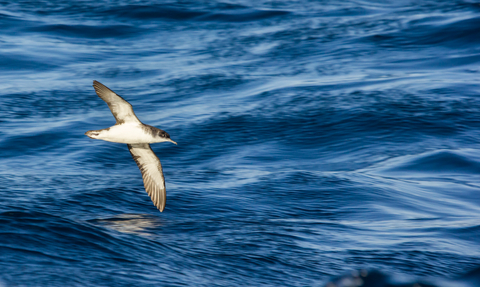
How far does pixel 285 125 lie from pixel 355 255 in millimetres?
7291

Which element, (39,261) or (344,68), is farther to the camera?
(344,68)

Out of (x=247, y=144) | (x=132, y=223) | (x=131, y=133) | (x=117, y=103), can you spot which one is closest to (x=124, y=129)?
(x=131, y=133)

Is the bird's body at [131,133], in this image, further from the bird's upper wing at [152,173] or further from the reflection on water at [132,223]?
the reflection on water at [132,223]

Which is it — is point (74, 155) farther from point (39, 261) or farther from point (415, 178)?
point (415, 178)

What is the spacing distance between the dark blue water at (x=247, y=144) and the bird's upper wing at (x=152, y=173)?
0.46m

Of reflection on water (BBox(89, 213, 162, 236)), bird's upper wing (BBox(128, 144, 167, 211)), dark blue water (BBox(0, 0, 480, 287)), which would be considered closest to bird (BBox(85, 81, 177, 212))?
bird's upper wing (BBox(128, 144, 167, 211))

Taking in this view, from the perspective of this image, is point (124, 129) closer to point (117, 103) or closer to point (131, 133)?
point (131, 133)

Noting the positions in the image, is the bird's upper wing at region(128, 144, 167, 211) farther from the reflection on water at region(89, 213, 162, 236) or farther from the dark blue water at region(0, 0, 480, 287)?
the dark blue water at region(0, 0, 480, 287)

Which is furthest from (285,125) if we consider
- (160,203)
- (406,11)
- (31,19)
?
(31,19)

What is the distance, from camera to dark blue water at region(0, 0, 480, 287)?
845 cm

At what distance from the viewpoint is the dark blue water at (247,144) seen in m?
8.45

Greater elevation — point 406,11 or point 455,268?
point 406,11

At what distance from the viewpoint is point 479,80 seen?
60.5ft

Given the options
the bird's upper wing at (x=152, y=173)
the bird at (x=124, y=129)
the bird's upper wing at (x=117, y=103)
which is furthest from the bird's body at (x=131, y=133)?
the bird's upper wing at (x=152, y=173)
